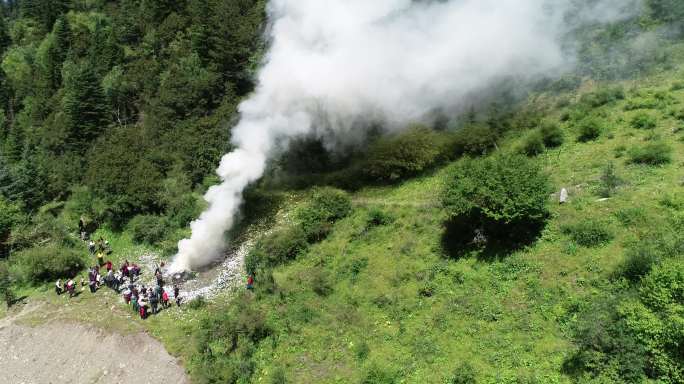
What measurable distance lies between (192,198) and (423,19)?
57.5 feet

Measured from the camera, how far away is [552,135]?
23078mm

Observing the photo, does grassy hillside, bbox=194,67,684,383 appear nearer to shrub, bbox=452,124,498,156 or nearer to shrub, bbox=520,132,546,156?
shrub, bbox=520,132,546,156

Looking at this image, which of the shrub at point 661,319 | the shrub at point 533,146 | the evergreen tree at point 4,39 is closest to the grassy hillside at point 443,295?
the shrub at point 533,146

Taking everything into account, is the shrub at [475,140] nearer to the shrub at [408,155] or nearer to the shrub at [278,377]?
the shrub at [408,155]

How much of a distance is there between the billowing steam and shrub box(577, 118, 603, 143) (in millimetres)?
7840

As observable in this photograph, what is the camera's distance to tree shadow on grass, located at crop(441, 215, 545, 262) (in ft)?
57.1

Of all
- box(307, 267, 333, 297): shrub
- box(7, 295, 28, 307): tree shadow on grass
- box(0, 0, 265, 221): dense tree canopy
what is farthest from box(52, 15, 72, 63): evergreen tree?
box(307, 267, 333, 297): shrub

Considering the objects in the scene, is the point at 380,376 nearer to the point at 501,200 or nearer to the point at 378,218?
the point at 501,200

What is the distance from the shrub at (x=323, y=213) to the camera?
23.2 meters

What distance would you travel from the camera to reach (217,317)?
1883 centimetres

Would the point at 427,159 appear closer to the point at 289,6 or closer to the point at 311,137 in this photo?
the point at 311,137

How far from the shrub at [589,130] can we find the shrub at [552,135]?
79cm

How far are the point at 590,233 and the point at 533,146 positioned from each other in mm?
7980

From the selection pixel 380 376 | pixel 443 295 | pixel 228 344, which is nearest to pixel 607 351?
pixel 443 295
